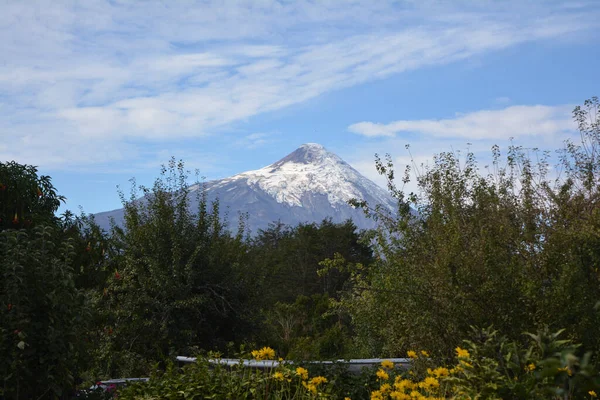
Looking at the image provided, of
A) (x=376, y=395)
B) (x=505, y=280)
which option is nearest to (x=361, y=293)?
(x=505, y=280)

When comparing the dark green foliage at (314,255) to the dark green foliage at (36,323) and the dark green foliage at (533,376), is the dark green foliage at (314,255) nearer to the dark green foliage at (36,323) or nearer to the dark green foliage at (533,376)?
the dark green foliage at (36,323)

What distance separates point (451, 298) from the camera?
5457mm

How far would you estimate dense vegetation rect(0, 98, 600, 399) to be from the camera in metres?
4.67

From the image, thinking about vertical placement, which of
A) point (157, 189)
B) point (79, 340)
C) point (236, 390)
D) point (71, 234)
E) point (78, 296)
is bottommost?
point (236, 390)

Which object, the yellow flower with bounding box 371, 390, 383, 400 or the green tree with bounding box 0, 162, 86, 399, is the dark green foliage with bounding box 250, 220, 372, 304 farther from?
the yellow flower with bounding box 371, 390, 383, 400

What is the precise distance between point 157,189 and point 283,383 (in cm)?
739

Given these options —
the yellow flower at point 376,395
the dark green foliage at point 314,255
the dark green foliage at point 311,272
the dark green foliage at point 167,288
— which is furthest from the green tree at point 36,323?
the dark green foliage at point 314,255

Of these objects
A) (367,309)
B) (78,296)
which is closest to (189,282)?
(367,309)

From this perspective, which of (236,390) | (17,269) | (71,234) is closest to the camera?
(236,390)

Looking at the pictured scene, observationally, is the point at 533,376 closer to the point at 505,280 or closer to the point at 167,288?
the point at 505,280

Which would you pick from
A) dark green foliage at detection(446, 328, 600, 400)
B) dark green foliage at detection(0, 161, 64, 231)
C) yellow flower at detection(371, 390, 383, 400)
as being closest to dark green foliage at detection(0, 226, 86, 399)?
dark green foliage at detection(0, 161, 64, 231)

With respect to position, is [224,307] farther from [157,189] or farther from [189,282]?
[157,189]

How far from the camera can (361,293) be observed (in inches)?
454

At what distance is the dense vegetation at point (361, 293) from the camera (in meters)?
4.67
